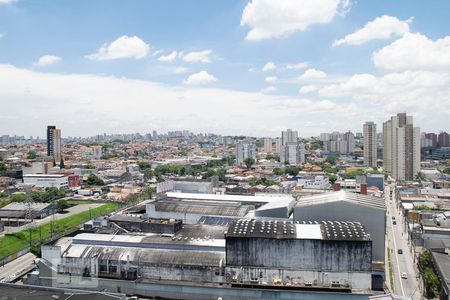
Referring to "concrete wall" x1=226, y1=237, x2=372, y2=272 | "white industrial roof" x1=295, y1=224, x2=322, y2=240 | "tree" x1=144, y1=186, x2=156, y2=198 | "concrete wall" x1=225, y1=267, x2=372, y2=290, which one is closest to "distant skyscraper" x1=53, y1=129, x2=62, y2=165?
"tree" x1=144, y1=186, x2=156, y2=198

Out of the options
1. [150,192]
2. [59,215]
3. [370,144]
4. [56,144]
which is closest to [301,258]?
[59,215]

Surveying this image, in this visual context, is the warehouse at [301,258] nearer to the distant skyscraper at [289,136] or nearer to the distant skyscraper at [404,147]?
the distant skyscraper at [404,147]

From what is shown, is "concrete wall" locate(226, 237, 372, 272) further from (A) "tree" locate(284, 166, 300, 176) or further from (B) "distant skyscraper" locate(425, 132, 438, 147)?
(B) "distant skyscraper" locate(425, 132, 438, 147)

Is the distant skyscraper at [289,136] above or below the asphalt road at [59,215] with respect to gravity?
above

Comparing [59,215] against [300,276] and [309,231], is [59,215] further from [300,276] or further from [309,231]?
[300,276]

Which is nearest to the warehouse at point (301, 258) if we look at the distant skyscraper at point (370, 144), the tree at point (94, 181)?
the tree at point (94, 181)

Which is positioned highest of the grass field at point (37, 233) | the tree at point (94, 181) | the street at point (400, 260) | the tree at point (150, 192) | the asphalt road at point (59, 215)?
the tree at point (94, 181)

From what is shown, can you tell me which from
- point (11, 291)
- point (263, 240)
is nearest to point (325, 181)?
point (263, 240)

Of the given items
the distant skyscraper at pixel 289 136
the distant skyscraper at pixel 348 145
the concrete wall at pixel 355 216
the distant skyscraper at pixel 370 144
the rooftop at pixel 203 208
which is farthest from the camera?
the distant skyscraper at pixel 289 136
